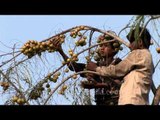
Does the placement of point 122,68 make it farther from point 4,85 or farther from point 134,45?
point 4,85

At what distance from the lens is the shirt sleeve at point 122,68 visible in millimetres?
3557

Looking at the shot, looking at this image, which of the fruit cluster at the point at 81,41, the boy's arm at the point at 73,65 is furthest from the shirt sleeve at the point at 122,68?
the fruit cluster at the point at 81,41

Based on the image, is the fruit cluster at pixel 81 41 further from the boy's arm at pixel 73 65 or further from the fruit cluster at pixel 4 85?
the fruit cluster at pixel 4 85

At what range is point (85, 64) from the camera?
407 cm

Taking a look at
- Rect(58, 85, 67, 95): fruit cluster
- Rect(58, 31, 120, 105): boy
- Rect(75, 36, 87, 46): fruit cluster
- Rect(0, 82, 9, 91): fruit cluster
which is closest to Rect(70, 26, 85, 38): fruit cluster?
Rect(75, 36, 87, 46): fruit cluster

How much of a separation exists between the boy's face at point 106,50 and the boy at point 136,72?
1.60ft

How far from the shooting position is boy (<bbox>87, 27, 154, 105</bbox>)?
3.42 m

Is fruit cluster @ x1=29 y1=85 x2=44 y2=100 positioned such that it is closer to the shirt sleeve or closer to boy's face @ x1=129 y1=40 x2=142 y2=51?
the shirt sleeve

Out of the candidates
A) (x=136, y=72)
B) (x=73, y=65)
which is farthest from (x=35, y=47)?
(x=136, y=72)

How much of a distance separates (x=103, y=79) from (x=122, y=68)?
1.25ft

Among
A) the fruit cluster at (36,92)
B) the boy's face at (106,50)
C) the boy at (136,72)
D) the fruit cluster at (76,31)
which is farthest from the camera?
the boy's face at (106,50)

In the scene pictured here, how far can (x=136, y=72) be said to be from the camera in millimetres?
3518

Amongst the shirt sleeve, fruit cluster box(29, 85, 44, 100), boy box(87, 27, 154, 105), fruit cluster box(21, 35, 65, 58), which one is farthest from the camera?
fruit cluster box(21, 35, 65, 58)
